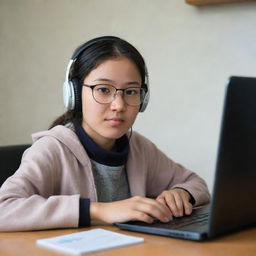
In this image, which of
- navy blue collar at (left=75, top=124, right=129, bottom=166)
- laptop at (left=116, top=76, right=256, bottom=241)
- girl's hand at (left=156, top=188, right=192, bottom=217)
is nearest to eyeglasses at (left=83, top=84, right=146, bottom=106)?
navy blue collar at (left=75, top=124, right=129, bottom=166)

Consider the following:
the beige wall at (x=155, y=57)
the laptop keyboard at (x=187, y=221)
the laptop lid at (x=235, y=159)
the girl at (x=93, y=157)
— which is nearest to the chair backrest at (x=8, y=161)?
the girl at (x=93, y=157)

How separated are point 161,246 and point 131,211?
0.15 m

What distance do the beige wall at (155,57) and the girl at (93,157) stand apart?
59 centimetres

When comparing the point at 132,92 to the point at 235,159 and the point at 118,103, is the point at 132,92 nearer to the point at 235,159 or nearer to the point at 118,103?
the point at 118,103

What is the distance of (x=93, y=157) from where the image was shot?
4.52ft

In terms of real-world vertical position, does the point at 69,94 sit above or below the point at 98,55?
below

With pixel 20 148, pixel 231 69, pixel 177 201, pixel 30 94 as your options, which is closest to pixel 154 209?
pixel 177 201

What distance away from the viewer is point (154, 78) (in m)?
2.19

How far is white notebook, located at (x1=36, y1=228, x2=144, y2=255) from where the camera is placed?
2.90 feet

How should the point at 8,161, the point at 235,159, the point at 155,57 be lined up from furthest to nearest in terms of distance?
the point at 155,57 < the point at 8,161 < the point at 235,159

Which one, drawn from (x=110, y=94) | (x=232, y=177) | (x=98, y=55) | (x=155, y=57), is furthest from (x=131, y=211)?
(x=155, y=57)

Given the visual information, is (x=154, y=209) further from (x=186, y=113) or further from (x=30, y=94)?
(x=30, y=94)

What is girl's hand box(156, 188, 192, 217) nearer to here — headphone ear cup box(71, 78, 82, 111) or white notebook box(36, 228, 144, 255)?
white notebook box(36, 228, 144, 255)

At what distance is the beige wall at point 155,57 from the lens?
200 centimetres
